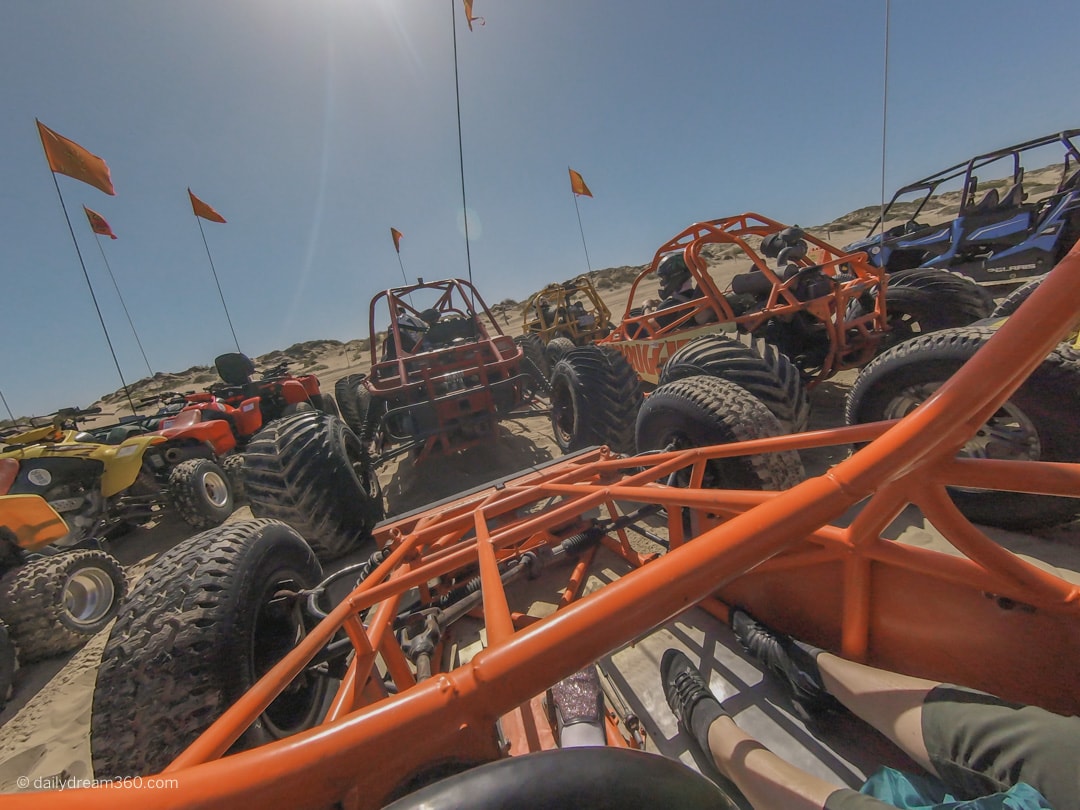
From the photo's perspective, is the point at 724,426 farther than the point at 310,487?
No

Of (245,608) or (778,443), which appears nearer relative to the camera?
(245,608)

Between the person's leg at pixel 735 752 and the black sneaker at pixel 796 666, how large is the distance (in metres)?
0.24

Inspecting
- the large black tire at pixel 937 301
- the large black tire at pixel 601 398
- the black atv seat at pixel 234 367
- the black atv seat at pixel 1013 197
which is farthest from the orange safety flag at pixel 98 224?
the black atv seat at pixel 1013 197

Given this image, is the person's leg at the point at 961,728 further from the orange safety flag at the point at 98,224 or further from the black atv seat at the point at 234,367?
the orange safety flag at the point at 98,224

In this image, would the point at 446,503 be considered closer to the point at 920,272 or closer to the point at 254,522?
the point at 254,522

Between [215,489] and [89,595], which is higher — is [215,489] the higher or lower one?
the higher one

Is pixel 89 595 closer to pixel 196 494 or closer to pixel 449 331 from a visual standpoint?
pixel 196 494

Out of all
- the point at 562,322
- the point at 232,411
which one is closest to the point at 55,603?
the point at 232,411

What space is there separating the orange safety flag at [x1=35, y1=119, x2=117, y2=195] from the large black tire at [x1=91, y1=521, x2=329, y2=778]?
11.0 metres

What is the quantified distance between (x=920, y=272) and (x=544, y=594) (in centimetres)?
520

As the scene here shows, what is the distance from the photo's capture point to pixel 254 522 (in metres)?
1.84

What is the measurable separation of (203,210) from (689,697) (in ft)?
54.3

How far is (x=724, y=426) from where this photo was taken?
7.57ft

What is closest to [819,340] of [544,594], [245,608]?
[544,594]
